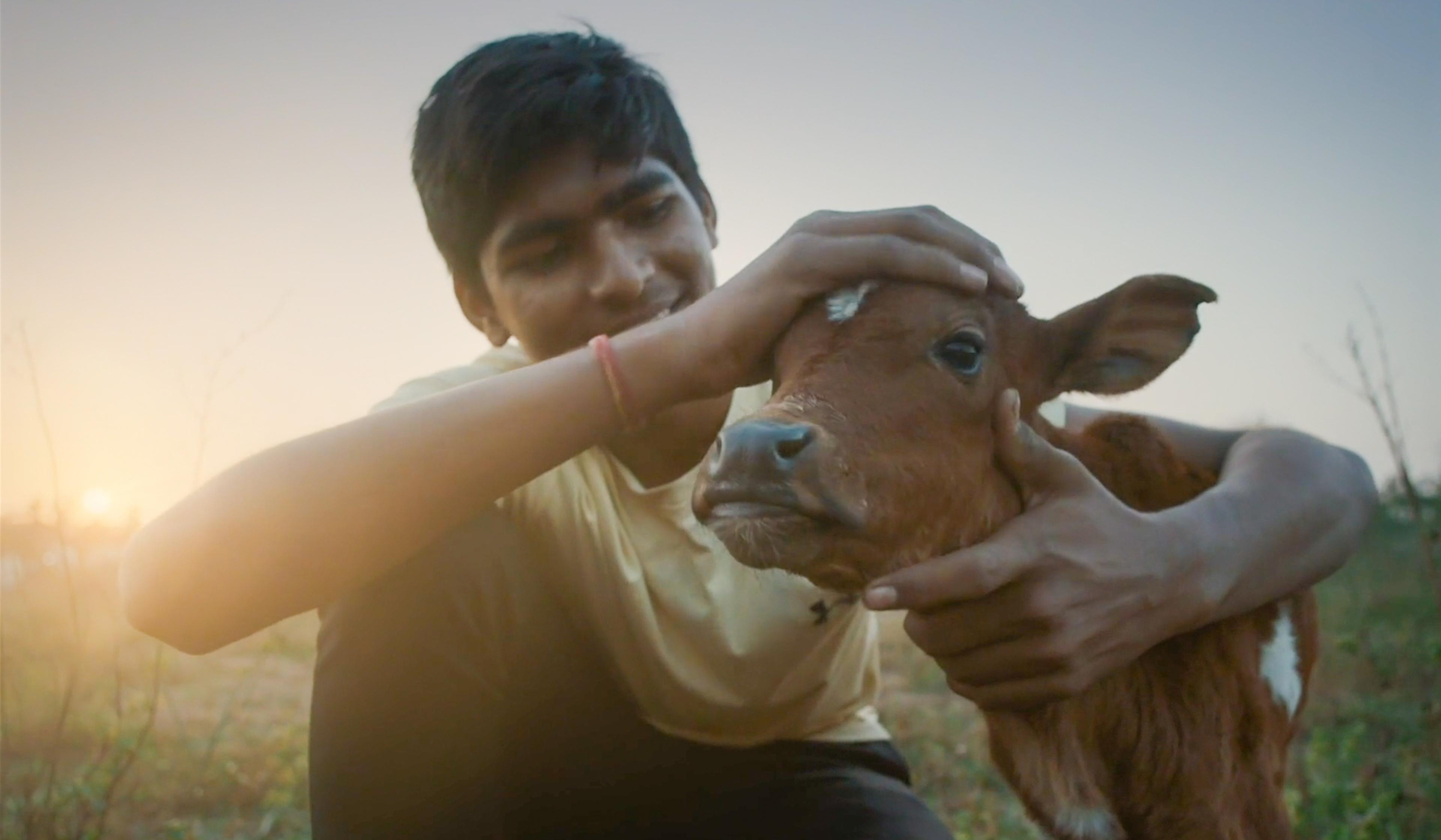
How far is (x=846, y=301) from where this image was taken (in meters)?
2.31

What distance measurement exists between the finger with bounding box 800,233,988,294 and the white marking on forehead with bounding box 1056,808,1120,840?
1.23m

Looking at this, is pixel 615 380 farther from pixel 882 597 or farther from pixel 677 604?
pixel 677 604

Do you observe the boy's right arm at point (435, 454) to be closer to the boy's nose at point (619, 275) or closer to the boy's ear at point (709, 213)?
the boy's nose at point (619, 275)

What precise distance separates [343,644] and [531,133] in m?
1.40

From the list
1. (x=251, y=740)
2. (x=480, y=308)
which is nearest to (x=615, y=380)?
(x=480, y=308)

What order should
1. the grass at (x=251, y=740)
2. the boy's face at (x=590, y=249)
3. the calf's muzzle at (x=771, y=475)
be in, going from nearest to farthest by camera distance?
1. the calf's muzzle at (x=771, y=475)
2. the boy's face at (x=590, y=249)
3. the grass at (x=251, y=740)

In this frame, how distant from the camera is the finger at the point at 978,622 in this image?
7.15 feet

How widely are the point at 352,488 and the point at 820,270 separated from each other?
3.61 ft

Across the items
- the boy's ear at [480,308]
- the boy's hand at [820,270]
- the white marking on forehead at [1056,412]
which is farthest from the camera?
the boy's ear at [480,308]

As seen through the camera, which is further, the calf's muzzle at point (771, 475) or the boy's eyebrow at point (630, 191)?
the boy's eyebrow at point (630, 191)

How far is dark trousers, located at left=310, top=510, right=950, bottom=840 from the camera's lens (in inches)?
111

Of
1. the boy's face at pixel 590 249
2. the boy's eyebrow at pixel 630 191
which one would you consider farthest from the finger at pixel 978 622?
the boy's eyebrow at pixel 630 191

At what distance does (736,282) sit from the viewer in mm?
2328

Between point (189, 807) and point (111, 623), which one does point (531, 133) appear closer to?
point (111, 623)
